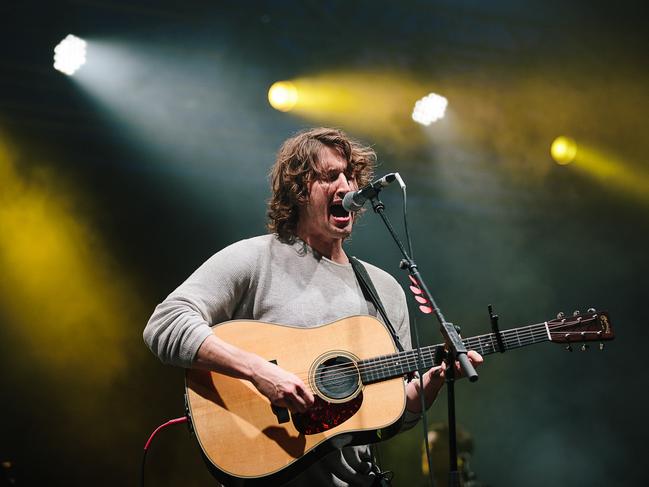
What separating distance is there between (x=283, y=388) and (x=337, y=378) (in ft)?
1.12

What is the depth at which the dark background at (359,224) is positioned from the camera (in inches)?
235

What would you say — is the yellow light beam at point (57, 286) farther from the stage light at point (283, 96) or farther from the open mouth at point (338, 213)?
the open mouth at point (338, 213)

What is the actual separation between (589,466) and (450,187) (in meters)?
3.83

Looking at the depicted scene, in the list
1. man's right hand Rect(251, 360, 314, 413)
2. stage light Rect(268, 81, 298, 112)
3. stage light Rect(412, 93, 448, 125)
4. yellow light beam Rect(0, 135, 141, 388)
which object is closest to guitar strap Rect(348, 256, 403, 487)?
man's right hand Rect(251, 360, 314, 413)

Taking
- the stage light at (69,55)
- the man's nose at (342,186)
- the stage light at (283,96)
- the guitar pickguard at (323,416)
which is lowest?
the guitar pickguard at (323,416)

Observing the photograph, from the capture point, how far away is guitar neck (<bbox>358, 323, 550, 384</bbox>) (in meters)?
2.84

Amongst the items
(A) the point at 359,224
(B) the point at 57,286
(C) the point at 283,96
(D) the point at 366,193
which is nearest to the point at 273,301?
(D) the point at 366,193

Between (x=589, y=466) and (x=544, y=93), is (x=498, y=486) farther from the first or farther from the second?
(x=544, y=93)

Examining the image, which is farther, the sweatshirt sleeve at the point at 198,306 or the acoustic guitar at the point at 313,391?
the sweatshirt sleeve at the point at 198,306

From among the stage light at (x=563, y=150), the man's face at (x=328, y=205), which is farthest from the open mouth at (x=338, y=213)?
the stage light at (x=563, y=150)

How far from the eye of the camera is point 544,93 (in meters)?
7.39

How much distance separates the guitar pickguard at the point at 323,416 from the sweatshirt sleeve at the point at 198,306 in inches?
23.5

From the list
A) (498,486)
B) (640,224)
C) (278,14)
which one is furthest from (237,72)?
(498,486)

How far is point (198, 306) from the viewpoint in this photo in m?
2.87
